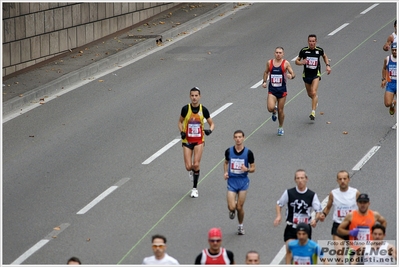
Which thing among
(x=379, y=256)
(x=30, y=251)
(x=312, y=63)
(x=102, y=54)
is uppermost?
(x=312, y=63)

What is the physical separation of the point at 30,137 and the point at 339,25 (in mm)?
12760

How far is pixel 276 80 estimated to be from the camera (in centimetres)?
1952

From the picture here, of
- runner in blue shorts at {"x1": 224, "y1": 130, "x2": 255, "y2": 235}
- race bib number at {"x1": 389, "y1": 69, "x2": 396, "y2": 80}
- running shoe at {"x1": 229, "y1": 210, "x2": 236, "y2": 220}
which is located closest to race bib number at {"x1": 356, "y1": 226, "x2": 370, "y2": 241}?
runner in blue shorts at {"x1": 224, "y1": 130, "x2": 255, "y2": 235}

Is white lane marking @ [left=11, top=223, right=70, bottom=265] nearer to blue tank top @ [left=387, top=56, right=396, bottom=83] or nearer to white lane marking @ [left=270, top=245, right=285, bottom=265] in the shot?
white lane marking @ [left=270, top=245, right=285, bottom=265]

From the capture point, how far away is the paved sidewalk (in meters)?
24.0

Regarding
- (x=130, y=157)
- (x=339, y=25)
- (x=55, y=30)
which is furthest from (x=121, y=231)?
(x=339, y=25)

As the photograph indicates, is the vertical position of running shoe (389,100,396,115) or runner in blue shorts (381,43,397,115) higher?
runner in blue shorts (381,43,397,115)

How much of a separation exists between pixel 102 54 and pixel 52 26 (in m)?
1.78

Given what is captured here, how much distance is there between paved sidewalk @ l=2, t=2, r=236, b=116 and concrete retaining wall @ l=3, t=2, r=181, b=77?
287mm

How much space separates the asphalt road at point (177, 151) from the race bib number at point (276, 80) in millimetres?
1258

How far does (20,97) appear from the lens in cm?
2330

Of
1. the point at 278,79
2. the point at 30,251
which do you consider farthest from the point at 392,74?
the point at 30,251

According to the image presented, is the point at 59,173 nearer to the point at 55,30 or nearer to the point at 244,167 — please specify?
the point at 244,167

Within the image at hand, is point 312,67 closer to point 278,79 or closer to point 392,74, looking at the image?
point 278,79
